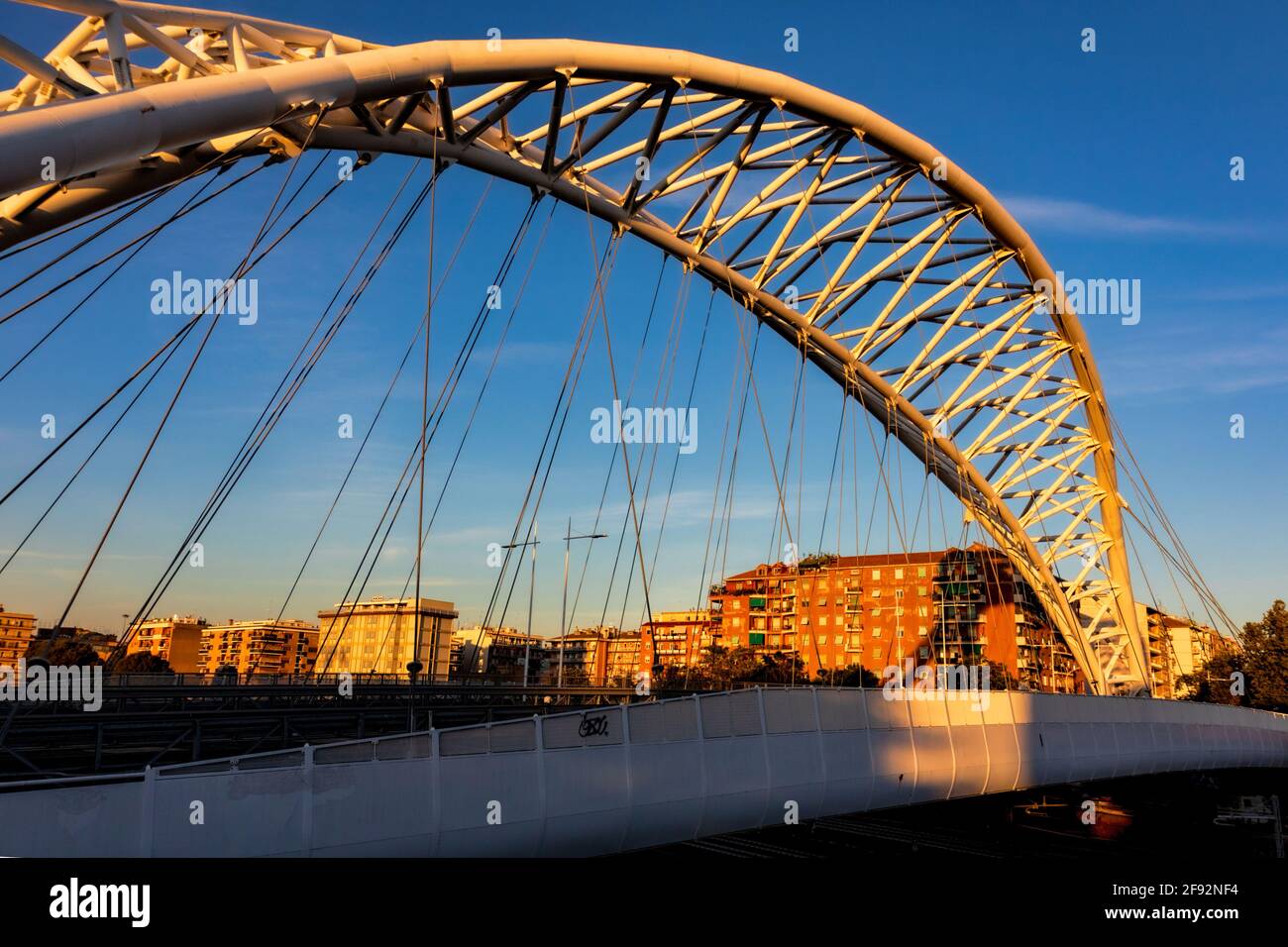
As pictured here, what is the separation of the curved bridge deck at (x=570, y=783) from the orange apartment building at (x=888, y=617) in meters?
76.7

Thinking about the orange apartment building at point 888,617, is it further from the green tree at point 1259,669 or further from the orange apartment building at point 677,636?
the green tree at point 1259,669

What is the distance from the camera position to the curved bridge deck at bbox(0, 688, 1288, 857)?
9102 mm

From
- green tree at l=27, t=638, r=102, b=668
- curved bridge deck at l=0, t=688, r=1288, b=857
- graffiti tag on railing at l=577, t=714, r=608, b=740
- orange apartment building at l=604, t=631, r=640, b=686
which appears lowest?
orange apartment building at l=604, t=631, r=640, b=686

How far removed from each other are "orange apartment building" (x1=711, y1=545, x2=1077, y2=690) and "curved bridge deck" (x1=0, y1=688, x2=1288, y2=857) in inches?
3018

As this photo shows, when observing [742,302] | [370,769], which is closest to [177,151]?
[370,769]

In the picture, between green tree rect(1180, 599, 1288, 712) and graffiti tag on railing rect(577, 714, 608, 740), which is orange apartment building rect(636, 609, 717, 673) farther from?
graffiti tag on railing rect(577, 714, 608, 740)

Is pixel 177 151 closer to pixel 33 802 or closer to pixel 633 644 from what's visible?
pixel 33 802

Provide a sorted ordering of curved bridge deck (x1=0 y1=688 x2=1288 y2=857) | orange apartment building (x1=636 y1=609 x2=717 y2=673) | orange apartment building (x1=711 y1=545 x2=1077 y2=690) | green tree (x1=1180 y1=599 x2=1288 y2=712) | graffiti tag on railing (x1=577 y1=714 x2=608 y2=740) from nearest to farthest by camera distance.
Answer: curved bridge deck (x1=0 y1=688 x2=1288 y2=857), graffiti tag on railing (x1=577 y1=714 x2=608 y2=740), green tree (x1=1180 y1=599 x2=1288 y2=712), orange apartment building (x1=711 y1=545 x2=1077 y2=690), orange apartment building (x1=636 y1=609 x2=717 y2=673)

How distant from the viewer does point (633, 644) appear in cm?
16212

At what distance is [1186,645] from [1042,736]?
14381cm

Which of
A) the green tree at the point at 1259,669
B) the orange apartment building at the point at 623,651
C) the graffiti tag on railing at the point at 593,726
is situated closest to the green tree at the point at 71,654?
the graffiti tag on railing at the point at 593,726

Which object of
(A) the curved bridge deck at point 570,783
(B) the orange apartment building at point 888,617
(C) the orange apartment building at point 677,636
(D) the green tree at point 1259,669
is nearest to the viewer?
(A) the curved bridge deck at point 570,783

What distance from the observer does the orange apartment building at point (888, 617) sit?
100 m

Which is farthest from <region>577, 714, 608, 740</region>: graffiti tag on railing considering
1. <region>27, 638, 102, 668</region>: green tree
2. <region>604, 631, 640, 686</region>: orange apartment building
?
<region>604, 631, 640, 686</region>: orange apartment building
